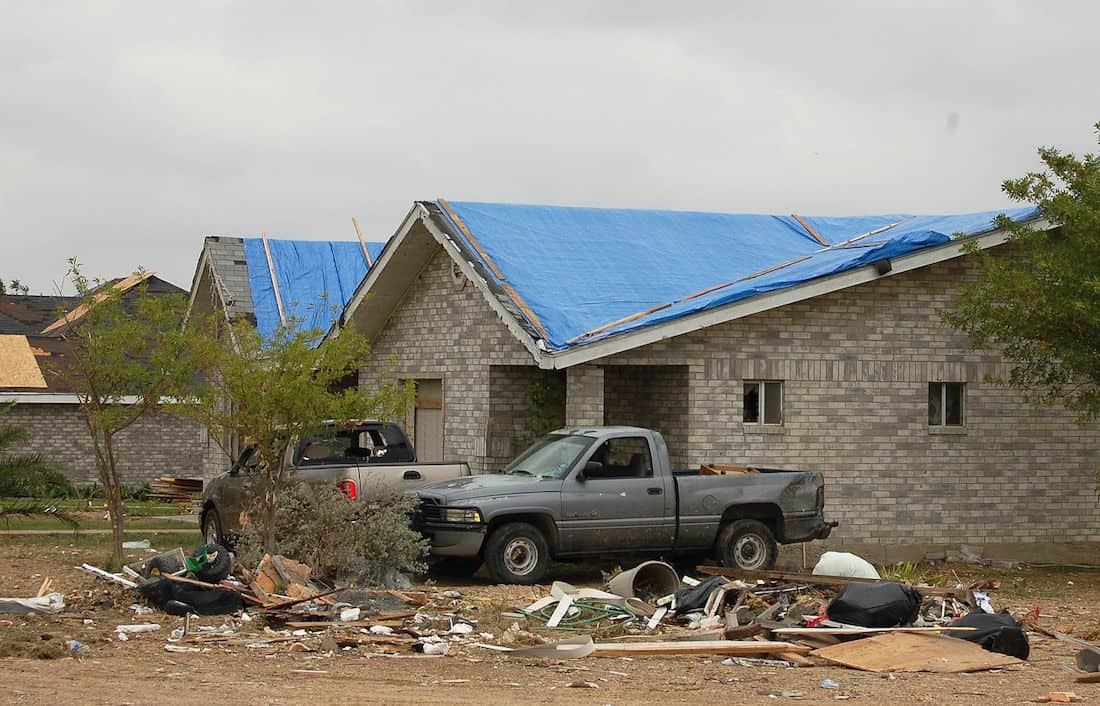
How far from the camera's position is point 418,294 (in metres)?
23.8

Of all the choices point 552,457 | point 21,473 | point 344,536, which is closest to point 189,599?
point 344,536

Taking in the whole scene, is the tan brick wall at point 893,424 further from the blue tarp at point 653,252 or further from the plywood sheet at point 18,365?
the plywood sheet at point 18,365

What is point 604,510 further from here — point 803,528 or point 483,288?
point 483,288

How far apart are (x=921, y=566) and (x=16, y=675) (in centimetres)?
1327

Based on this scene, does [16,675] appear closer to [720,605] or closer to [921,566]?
[720,605]

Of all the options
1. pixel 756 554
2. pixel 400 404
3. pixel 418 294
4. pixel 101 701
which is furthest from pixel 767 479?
pixel 101 701

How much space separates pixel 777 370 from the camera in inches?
794

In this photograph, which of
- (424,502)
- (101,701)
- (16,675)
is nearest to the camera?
(101,701)

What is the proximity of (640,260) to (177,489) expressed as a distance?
1828cm

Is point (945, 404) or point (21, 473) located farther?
point (945, 404)

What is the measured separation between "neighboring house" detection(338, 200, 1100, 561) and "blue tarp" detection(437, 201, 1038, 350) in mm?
52

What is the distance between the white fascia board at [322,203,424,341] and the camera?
22.7 metres

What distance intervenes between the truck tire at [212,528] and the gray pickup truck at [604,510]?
144 inches

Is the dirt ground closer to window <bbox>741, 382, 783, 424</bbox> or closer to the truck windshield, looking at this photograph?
the truck windshield
